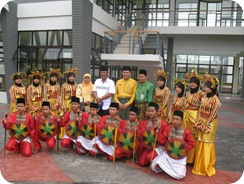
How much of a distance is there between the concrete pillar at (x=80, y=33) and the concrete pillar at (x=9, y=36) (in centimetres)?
341

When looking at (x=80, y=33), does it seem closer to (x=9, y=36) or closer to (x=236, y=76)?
(x=9, y=36)

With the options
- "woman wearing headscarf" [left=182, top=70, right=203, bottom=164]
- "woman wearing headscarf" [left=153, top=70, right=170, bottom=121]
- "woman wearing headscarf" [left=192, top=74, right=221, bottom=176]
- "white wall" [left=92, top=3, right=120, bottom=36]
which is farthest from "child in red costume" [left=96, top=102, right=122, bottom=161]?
"white wall" [left=92, top=3, right=120, bottom=36]

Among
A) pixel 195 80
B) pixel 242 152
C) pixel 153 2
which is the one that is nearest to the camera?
pixel 195 80

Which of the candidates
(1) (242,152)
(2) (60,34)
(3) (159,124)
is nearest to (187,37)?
(2) (60,34)

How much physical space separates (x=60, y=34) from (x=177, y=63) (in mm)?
14598

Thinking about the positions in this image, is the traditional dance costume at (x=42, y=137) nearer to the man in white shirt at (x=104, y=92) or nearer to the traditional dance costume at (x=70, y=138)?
the traditional dance costume at (x=70, y=138)

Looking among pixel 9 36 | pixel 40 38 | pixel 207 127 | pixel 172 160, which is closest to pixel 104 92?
pixel 172 160

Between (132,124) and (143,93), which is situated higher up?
(143,93)

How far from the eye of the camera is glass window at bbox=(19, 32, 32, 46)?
39.4 ft

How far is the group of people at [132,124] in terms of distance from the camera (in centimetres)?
413

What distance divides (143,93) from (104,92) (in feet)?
2.95

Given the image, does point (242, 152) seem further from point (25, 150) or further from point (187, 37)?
point (187, 37)

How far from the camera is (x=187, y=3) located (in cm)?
1928

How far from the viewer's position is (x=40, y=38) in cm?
1180
